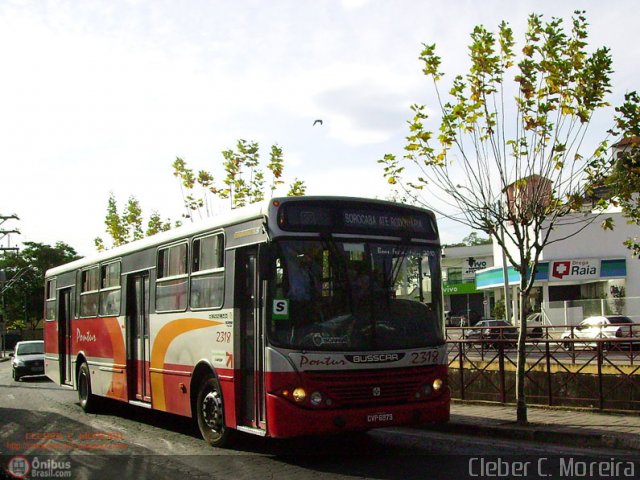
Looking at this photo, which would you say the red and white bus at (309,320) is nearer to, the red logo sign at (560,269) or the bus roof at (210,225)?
the bus roof at (210,225)

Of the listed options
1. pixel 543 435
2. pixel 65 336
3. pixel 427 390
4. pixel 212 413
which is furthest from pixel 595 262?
pixel 212 413

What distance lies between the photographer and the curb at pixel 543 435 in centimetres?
980

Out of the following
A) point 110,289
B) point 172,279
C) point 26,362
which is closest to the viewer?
point 172,279

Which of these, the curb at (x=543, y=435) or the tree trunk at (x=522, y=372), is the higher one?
the tree trunk at (x=522, y=372)

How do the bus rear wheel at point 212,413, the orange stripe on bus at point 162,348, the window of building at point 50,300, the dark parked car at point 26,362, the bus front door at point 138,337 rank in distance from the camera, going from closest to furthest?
Answer: 1. the bus rear wheel at point 212,413
2. the orange stripe on bus at point 162,348
3. the bus front door at point 138,337
4. the window of building at point 50,300
5. the dark parked car at point 26,362

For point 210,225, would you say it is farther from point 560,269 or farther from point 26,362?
point 560,269

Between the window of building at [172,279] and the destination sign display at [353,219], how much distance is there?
2943 mm

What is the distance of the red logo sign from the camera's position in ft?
137

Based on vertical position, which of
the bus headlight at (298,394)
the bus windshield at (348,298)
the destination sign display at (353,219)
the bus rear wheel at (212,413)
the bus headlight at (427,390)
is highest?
the destination sign display at (353,219)

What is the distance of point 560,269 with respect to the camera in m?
41.8

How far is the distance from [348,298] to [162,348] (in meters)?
4.37

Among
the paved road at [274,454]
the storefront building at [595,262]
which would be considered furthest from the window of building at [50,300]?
the storefront building at [595,262]

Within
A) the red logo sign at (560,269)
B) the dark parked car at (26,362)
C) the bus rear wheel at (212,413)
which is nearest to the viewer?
the bus rear wheel at (212,413)

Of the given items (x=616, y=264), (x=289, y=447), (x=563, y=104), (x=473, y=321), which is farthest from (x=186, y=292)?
(x=473, y=321)
